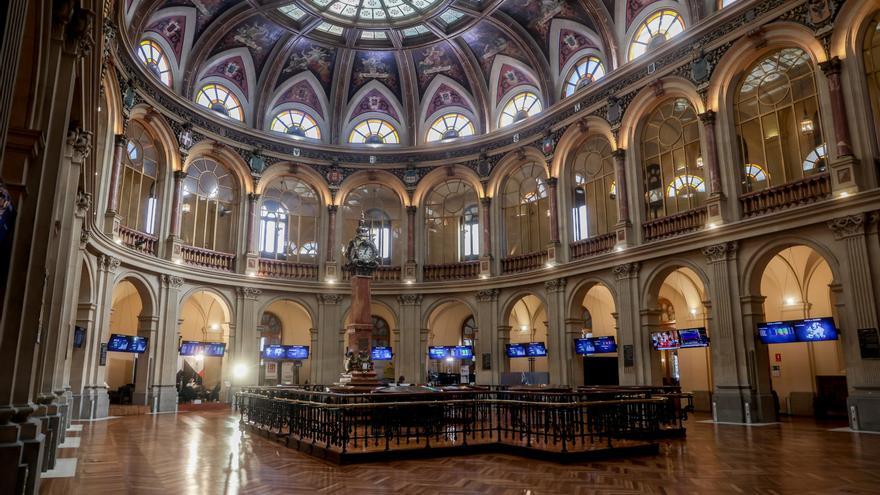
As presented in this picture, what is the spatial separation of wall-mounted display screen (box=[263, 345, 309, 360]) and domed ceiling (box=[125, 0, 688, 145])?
9.02 metres

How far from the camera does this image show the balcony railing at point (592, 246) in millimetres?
19984

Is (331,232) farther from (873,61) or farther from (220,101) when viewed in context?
(873,61)

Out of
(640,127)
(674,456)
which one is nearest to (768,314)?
(640,127)

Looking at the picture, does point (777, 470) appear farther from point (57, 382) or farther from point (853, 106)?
point (57, 382)

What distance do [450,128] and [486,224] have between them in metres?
5.14

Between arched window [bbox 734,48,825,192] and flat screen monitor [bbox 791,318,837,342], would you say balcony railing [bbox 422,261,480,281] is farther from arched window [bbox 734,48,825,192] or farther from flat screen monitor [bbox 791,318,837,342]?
flat screen monitor [bbox 791,318,837,342]

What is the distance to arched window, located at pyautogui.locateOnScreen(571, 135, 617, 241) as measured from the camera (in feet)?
68.0

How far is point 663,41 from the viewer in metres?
19.0

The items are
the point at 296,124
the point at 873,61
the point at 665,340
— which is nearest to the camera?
the point at 873,61

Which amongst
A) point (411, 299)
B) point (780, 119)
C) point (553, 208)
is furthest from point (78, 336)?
point (780, 119)

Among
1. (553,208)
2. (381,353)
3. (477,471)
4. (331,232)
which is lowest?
(477,471)

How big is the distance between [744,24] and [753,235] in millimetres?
5778

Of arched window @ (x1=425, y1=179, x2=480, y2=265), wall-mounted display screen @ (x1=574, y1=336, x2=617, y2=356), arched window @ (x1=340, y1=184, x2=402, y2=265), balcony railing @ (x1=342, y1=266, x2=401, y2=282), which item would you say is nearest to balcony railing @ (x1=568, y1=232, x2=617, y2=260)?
wall-mounted display screen @ (x1=574, y1=336, x2=617, y2=356)

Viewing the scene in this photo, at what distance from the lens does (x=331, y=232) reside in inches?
1005
